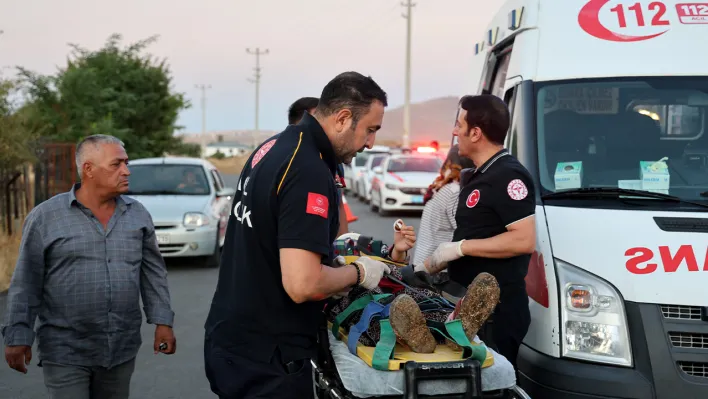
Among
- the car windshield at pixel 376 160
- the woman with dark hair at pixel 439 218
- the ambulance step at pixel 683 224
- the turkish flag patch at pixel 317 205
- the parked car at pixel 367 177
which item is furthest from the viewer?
the car windshield at pixel 376 160

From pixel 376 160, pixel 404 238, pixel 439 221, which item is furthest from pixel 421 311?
pixel 376 160

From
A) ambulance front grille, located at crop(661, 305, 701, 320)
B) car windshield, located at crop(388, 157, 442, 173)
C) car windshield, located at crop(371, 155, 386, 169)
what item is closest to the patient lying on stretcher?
ambulance front grille, located at crop(661, 305, 701, 320)

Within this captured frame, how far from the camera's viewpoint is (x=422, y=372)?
9.15 feet

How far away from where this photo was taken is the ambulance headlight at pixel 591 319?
413 cm

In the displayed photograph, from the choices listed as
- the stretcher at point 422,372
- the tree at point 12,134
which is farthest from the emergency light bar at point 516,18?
the tree at point 12,134

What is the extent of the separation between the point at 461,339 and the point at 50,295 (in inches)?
80.1

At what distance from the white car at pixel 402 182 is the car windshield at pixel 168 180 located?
8450 mm

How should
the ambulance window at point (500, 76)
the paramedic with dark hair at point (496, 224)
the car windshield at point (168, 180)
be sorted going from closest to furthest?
the paramedic with dark hair at point (496, 224)
the ambulance window at point (500, 76)
the car windshield at point (168, 180)

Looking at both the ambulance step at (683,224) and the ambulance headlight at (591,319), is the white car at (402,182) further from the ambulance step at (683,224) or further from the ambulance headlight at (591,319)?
the ambulance headlight at (591,319)

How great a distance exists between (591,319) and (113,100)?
83.0 ft

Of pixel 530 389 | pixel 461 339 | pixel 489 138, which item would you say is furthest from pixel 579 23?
pixel 461 339

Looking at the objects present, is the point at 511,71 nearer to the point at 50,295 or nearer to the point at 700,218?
the point at 700,218

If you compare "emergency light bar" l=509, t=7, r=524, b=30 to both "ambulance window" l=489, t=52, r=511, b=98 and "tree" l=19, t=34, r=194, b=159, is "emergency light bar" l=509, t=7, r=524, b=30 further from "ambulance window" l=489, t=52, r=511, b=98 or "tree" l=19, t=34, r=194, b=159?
"tree" l=19, t=34, r=194, b=159

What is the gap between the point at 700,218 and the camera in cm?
435
